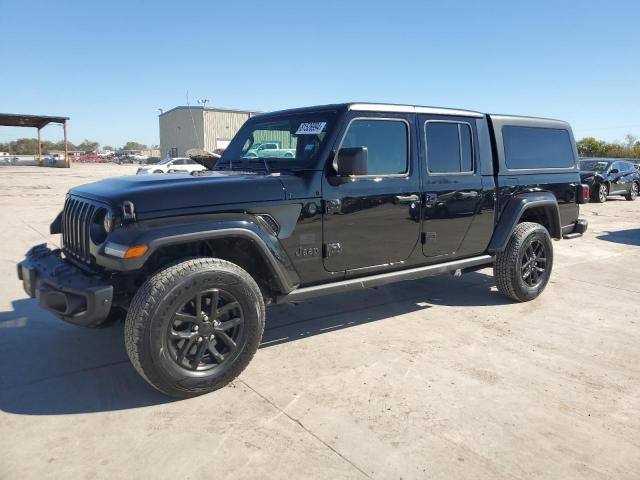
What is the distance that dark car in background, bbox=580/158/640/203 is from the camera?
55.8ft

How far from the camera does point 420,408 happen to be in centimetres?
292

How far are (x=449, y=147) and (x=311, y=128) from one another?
1.40 metres

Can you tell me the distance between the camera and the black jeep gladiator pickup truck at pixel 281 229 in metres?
2.88

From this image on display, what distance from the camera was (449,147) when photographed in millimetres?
4387

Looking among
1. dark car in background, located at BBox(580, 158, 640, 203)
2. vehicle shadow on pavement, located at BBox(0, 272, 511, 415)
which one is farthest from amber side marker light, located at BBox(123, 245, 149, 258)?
dark car in background, located at BBox(580, 158, 640, 203)

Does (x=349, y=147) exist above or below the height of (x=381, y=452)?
above

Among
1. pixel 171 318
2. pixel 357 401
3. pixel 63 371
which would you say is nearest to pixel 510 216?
pixel 357 401

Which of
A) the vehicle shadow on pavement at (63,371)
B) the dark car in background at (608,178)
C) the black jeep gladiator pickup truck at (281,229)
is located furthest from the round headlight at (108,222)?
the dark car in background at (608,178)

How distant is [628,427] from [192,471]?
2.43 m

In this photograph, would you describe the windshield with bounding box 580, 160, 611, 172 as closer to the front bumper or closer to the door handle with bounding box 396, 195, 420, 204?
the door handle with bounding box 396, 195, 420, 204

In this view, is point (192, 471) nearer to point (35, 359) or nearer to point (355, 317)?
point (35, 359)

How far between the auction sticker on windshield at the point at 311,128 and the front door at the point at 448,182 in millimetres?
976

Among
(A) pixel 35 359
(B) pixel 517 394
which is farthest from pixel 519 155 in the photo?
(A) pixel 35 359

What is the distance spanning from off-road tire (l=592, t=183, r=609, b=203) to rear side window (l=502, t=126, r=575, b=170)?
43.9ft
